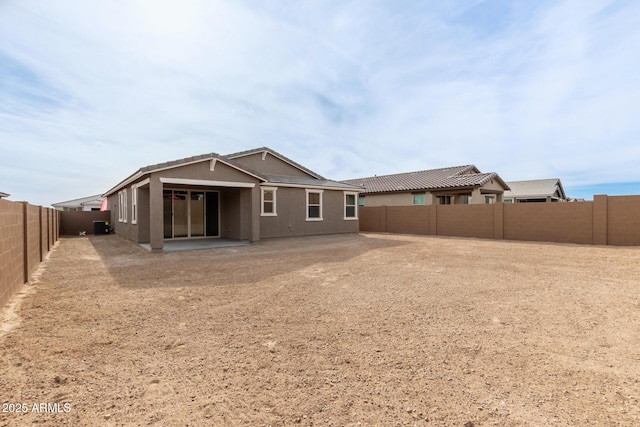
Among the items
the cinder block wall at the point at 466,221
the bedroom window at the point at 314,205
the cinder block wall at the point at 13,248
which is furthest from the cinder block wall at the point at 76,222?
the cinder block wall at the point at 466,221

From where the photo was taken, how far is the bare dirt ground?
8.09 feet

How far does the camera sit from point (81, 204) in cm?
3953

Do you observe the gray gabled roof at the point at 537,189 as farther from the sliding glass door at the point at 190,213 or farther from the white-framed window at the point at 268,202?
the sliding glass door at the point at 190,213

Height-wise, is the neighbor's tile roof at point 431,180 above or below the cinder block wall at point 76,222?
above

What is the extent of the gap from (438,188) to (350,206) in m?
6.42

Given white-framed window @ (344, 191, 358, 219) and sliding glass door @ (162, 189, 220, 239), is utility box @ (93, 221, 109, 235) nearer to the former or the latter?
sliding glass door @ (162, 189, 220, 239)

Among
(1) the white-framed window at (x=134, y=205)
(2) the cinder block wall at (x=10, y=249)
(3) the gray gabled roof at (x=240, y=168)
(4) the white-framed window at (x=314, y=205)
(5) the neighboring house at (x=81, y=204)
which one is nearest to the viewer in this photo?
(2) the cinder block wall at (x=10, y=249)

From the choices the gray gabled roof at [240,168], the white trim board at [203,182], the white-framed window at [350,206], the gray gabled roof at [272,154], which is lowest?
the white-framed window at [350,206]

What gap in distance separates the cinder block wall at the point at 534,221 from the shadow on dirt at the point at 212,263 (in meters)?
8.15

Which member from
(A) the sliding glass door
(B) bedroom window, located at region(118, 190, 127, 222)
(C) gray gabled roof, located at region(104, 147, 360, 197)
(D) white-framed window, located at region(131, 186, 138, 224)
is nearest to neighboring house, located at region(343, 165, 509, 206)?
(C) gray gabled roof, located at region(104, 147, 360, 197)

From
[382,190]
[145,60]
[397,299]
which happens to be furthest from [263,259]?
[382,190]

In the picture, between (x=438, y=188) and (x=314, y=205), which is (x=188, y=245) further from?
(x=438, y=188)

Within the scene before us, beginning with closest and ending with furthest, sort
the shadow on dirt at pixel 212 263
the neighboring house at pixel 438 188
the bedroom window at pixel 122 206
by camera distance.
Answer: the shadow on dirt at pixel 212 263 → the bedroom window at pixel 122 206 → the neighboring house at pixel 438 188

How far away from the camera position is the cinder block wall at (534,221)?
511 inches
